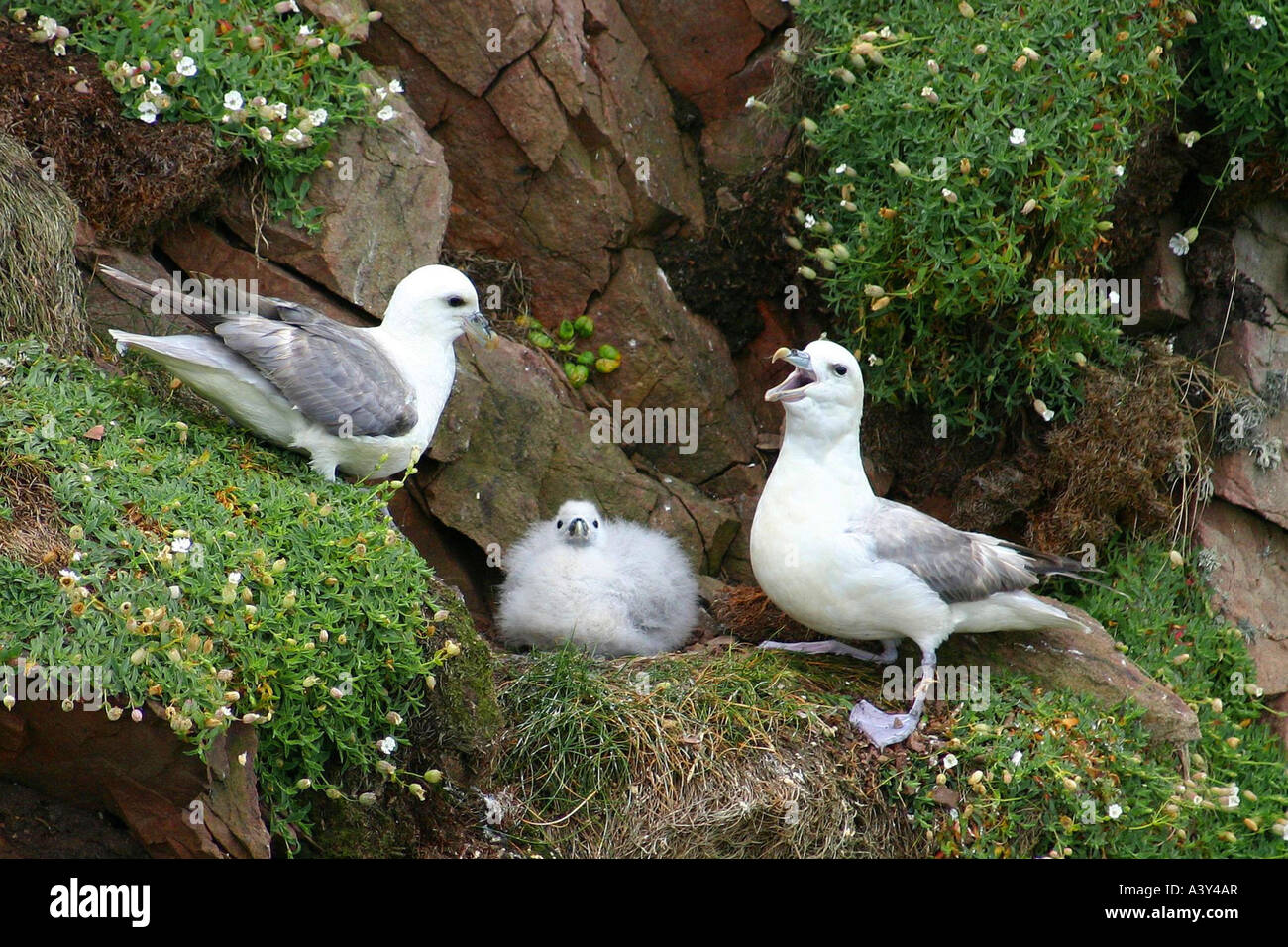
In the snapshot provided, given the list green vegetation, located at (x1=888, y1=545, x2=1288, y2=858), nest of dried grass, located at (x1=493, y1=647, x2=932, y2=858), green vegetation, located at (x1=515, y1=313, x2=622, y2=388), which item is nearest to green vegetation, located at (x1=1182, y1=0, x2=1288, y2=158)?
green vegetation, located at (x1=888, y1=545, x2=1288, y2=858)

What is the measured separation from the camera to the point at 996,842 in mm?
4648

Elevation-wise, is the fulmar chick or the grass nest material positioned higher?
the grass nest material

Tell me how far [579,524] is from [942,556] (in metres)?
1.53

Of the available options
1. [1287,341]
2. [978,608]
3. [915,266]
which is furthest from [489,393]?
[1287,341]

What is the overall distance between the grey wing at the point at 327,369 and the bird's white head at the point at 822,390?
4.72 feet

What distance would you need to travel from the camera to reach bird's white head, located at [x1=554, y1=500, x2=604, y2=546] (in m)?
5.50

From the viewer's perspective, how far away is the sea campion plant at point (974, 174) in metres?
5.68

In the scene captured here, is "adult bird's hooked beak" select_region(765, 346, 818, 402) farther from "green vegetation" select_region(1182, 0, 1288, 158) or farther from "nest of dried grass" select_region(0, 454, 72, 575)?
"green vegetation" select_region(1182, 0, 1288, 158)

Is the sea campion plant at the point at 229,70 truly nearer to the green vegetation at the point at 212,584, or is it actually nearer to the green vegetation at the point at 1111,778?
the green vegetation at the point at 212,584

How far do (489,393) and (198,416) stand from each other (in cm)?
157

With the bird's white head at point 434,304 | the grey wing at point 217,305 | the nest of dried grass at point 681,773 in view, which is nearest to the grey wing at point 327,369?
the grey wing at point 217,305

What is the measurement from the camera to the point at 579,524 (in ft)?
18.0

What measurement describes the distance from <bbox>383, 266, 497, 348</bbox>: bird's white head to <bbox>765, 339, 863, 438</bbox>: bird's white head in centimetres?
125

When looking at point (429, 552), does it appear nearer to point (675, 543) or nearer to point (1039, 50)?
point (675, 543)
